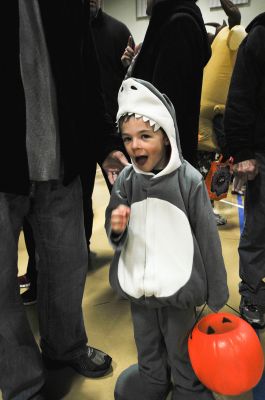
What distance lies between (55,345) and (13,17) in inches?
47.2

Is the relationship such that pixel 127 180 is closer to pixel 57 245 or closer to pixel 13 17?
pixel 57 245

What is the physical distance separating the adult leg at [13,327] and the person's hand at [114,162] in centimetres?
39

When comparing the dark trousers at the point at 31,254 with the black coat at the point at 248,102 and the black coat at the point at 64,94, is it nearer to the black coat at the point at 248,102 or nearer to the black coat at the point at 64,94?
the black coat at the point at 64,94

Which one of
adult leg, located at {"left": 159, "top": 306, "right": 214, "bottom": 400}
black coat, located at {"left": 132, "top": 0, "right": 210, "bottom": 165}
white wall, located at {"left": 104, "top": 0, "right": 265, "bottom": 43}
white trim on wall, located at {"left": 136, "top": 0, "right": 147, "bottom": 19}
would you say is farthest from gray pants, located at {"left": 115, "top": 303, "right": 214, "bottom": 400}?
white trim on wall, located at {"left": 136, "top": 0, "right": 147, "bottom": 19}

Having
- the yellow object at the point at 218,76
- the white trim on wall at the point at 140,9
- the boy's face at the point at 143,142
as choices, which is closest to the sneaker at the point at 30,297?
the boy's face at the point at 143,142

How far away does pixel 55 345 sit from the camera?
146 cm

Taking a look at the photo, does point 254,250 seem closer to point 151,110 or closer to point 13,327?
point 151,110

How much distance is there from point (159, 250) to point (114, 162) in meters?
0.46

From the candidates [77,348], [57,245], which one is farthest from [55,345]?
[57,245]

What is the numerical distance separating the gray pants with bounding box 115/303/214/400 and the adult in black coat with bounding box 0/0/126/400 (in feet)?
0.92

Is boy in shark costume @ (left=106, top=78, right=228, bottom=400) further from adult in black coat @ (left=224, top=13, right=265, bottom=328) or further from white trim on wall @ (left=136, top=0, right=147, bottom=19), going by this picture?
white trim on wall @ (left=136, top=0, right=147, bottom=19)

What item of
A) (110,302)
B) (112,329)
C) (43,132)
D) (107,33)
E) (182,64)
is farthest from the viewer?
(107,33)

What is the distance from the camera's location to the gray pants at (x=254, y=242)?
1754 mm

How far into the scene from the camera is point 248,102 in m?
1.68
